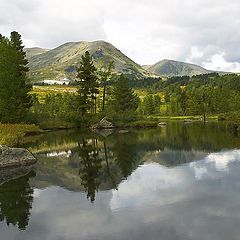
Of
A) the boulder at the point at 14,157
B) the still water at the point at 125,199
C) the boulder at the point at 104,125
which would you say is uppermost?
the boulder at the point at 14,157

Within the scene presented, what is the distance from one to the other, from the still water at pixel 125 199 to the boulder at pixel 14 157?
1.05m

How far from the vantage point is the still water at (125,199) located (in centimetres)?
1333

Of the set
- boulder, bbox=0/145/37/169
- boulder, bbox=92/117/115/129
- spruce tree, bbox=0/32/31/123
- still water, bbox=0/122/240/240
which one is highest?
spruce tree, bbox=0/32/31/123

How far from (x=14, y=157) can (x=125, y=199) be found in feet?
42.3

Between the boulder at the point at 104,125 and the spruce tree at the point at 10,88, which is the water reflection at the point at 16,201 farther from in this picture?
the boulder at the point at 104,125

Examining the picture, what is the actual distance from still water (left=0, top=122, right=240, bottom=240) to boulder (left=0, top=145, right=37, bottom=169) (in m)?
1.05

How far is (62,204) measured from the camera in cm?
1755

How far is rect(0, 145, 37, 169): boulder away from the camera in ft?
87.9

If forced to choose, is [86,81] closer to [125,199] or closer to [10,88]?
[10,88]

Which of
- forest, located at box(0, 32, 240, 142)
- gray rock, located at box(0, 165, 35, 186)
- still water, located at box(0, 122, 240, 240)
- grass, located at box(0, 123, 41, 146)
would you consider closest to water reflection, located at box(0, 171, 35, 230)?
still water, located at box(0, 122, 240, 240)

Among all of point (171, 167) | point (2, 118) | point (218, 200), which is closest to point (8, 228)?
point (218, 200)

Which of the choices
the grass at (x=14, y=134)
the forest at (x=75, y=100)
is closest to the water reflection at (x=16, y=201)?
the grass at (x=14, y=134)

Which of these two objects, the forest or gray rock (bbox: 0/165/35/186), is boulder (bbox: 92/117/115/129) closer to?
the forest

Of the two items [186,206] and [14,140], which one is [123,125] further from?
[186,206]
